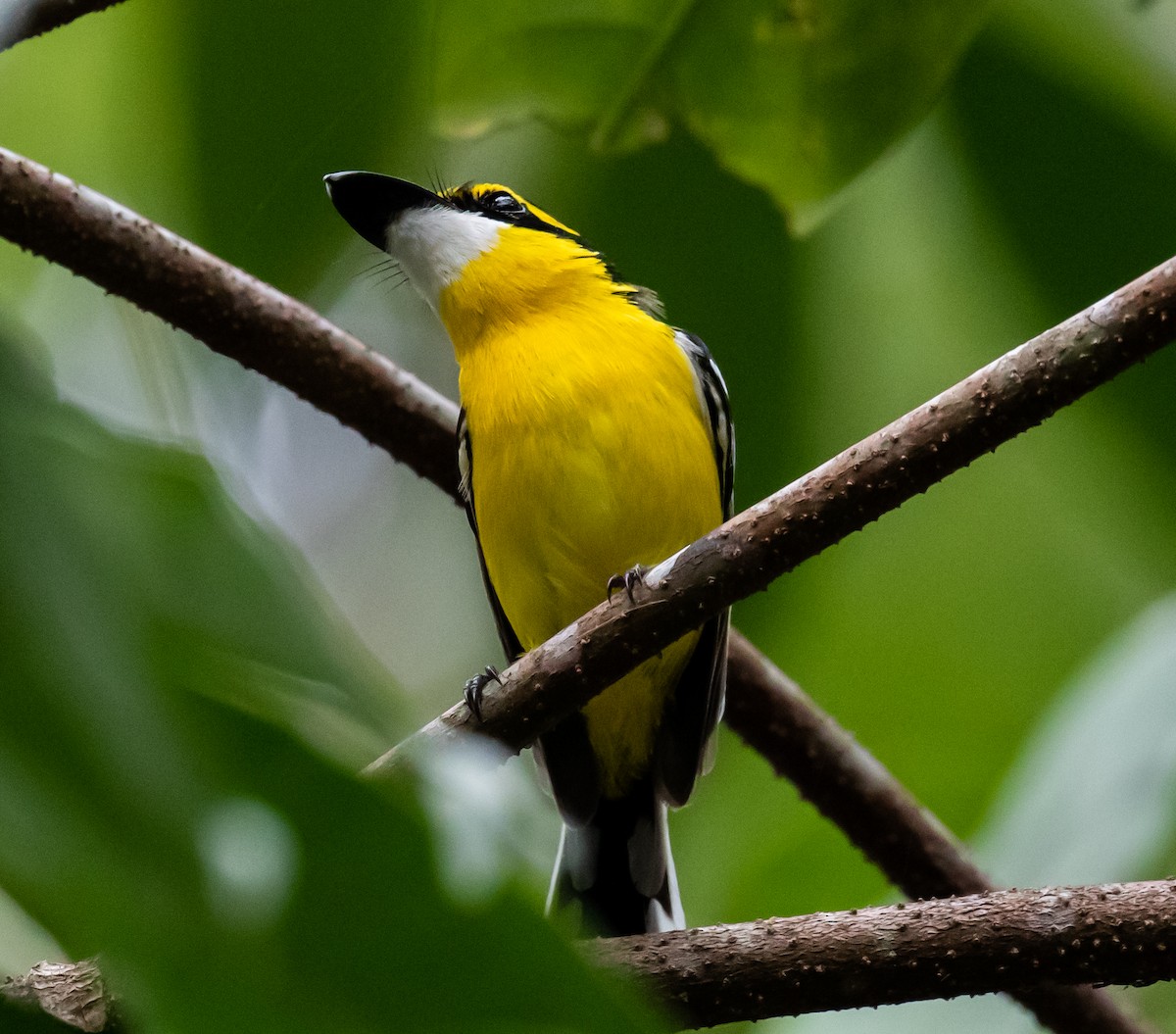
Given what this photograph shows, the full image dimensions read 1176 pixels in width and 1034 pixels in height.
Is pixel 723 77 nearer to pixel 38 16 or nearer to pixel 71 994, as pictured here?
pixel 38 16

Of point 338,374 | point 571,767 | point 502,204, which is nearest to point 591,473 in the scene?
point 338,374

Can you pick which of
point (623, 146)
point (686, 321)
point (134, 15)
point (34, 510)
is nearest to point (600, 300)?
point (686, 321)

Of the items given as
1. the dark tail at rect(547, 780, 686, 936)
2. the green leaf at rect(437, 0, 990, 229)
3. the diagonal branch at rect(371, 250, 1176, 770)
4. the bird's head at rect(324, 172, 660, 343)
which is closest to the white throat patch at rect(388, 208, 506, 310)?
the bird's head at rect(324, 172, 660, 343)

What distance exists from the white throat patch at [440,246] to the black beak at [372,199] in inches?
2.9

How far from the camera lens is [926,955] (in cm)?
215

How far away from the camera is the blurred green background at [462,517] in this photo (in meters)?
0.83

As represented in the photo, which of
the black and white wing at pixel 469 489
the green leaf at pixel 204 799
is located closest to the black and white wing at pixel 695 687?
the black and white wing at pixel 469 489

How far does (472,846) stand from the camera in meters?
0.84

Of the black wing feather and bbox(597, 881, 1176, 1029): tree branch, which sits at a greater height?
the black wing feather

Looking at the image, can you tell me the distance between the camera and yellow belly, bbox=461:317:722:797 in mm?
3684

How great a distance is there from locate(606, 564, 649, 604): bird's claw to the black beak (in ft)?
3.90

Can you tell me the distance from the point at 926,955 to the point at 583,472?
5.90ft

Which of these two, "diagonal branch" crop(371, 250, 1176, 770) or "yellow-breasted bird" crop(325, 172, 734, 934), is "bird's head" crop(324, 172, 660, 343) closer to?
"yellow-breasted bird" crop(325, 172, 734, 934)

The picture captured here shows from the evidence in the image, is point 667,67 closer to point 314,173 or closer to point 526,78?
point 526,78
